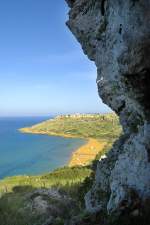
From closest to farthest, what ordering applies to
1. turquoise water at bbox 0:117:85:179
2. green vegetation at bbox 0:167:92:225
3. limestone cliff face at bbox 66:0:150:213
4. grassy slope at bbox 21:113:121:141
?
limestone cliff face at bbox 66:0:150:213 < green vegetation at bbox 0:167:92:225 < turquoise water at bbox 0:117:85:179 < grassy slope at bbox 21:113:121:141

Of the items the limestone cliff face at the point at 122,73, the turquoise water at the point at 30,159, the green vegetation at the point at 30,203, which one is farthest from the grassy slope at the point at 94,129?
the limestone cliff face at the point at 122,73

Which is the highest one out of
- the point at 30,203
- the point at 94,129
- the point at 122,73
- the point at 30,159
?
the point at 94,129

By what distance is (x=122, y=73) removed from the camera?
13.1m

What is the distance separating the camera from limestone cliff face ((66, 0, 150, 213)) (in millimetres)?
12312

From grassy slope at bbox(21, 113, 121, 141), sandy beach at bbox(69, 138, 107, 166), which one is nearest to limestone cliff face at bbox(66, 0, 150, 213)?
sandy beach at bbox(69, 138, 107, 166)

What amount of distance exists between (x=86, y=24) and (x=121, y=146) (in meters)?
6.57

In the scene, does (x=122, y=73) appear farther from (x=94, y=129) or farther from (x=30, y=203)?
(x=94, y=129)

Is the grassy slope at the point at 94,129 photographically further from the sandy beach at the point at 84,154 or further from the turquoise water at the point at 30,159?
the turquoise water at the point at 30,159

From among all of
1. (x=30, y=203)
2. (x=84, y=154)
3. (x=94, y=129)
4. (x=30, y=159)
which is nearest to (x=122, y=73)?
(x=30, y=203)

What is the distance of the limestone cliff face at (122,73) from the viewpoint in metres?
12.3

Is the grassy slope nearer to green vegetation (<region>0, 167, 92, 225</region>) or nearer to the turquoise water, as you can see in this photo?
the turquoise water

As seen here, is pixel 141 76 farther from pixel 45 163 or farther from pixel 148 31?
pixel 45 163

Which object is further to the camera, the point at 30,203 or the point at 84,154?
the point at 84,154

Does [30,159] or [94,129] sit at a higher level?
[94,129]
